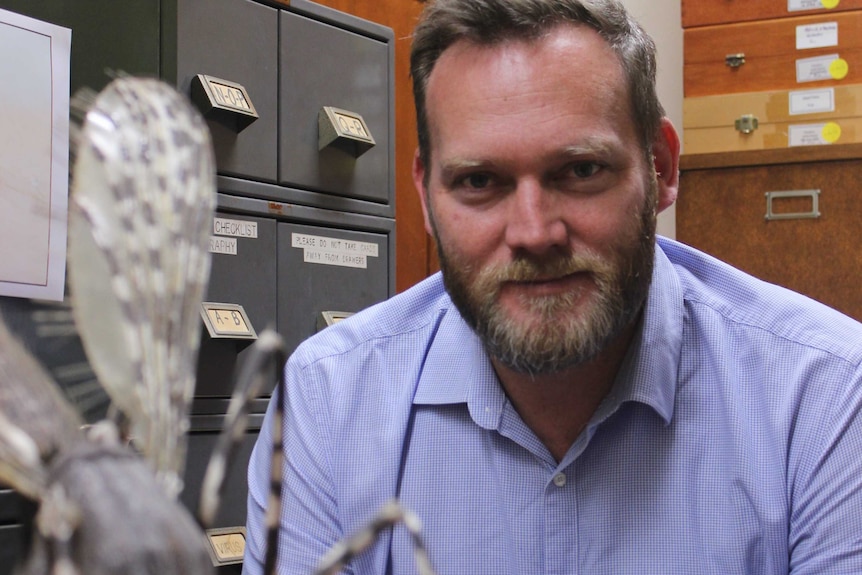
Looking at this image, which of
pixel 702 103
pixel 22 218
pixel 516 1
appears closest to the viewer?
pixel 22 218

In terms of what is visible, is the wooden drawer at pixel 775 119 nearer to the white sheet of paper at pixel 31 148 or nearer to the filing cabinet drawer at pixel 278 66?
the filing cabinet drawer at pixel 278 66

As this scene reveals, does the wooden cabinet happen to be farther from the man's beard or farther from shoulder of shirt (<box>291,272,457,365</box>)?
the man's beard

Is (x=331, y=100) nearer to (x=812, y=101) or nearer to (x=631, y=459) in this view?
(x=631, y=459)

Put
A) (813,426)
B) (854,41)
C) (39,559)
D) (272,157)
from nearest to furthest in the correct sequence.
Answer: (39,559), (813,426), (272,157), (854,41)

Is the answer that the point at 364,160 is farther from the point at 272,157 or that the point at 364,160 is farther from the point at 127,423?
the point at 127,423

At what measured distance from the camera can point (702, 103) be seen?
251 cm

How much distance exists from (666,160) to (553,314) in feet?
1.12

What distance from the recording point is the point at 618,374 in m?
0.87

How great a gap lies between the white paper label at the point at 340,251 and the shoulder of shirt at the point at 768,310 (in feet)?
1.29

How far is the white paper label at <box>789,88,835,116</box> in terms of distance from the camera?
2.35m

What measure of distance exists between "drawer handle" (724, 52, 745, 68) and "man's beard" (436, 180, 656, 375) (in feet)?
6.15

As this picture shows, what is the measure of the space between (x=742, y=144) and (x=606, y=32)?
71.3 inches

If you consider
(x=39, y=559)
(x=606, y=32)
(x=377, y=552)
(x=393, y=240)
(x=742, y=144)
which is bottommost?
(x=377, y=552)

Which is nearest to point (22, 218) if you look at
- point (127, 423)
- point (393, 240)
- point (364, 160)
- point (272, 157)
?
point (127, 423)
